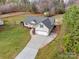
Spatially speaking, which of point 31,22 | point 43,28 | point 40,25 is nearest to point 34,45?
point 43,28

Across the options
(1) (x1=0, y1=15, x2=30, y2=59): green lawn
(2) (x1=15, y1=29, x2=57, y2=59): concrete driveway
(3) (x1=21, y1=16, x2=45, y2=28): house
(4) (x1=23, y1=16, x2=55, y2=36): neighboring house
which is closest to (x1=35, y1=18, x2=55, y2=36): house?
(4) (x1=23, y1=16, x2=55, y2=36): neighboring house

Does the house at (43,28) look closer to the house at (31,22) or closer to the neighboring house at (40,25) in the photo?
the neighboring house at (40,25)

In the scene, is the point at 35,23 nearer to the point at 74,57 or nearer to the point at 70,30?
the point at 70,30

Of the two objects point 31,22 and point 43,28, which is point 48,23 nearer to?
point 43,28

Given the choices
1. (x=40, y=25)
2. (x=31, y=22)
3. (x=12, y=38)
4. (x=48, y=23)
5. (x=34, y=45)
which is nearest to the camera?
(x=34, y=45)

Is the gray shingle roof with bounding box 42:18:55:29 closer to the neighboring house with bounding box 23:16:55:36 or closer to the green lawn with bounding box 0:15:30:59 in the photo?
the neighboring house with bounding box 23:16:55:36

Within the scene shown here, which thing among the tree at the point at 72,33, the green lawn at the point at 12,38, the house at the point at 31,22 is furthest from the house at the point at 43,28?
the tree at the point at 72,33
